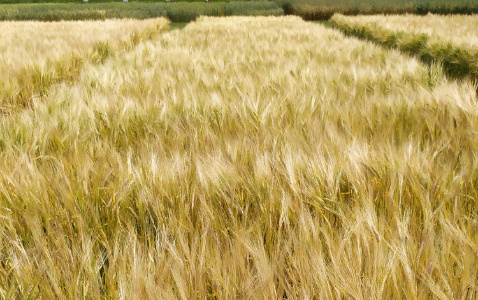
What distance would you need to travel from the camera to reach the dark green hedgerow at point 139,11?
16453 millimetres

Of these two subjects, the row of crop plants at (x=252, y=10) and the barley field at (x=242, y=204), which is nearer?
the barley field at (x=242, y=204)

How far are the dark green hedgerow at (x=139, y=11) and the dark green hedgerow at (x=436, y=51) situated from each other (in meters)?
11.6

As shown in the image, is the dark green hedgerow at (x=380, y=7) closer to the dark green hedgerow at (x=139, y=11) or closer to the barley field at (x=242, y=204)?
the dark green hedgerow at (x=139, y=11)

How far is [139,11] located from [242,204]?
1820 cm

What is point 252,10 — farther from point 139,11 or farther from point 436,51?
point 436,51

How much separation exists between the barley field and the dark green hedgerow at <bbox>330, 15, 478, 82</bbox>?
144cm

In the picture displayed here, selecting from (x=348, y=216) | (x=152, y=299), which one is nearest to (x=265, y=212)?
(x=348, y=216)

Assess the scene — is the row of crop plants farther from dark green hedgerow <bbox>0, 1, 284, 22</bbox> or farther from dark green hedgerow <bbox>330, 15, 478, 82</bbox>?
dark green hedgerow <bbox>330, 15, 478, 82</bbox>

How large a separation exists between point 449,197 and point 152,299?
1.97 feet

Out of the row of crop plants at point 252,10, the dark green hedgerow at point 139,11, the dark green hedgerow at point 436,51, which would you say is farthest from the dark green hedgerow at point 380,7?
the dark green hedgerow at point 436,51

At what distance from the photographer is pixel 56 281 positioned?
1.52 ft

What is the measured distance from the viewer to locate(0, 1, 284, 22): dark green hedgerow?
16453 millimetres

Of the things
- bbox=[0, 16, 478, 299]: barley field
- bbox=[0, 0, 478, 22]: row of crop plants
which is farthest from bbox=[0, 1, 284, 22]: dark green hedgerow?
bbox=[0, 16, 478, 299]: barley field

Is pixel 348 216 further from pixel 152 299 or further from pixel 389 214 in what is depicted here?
pixel 152 299
